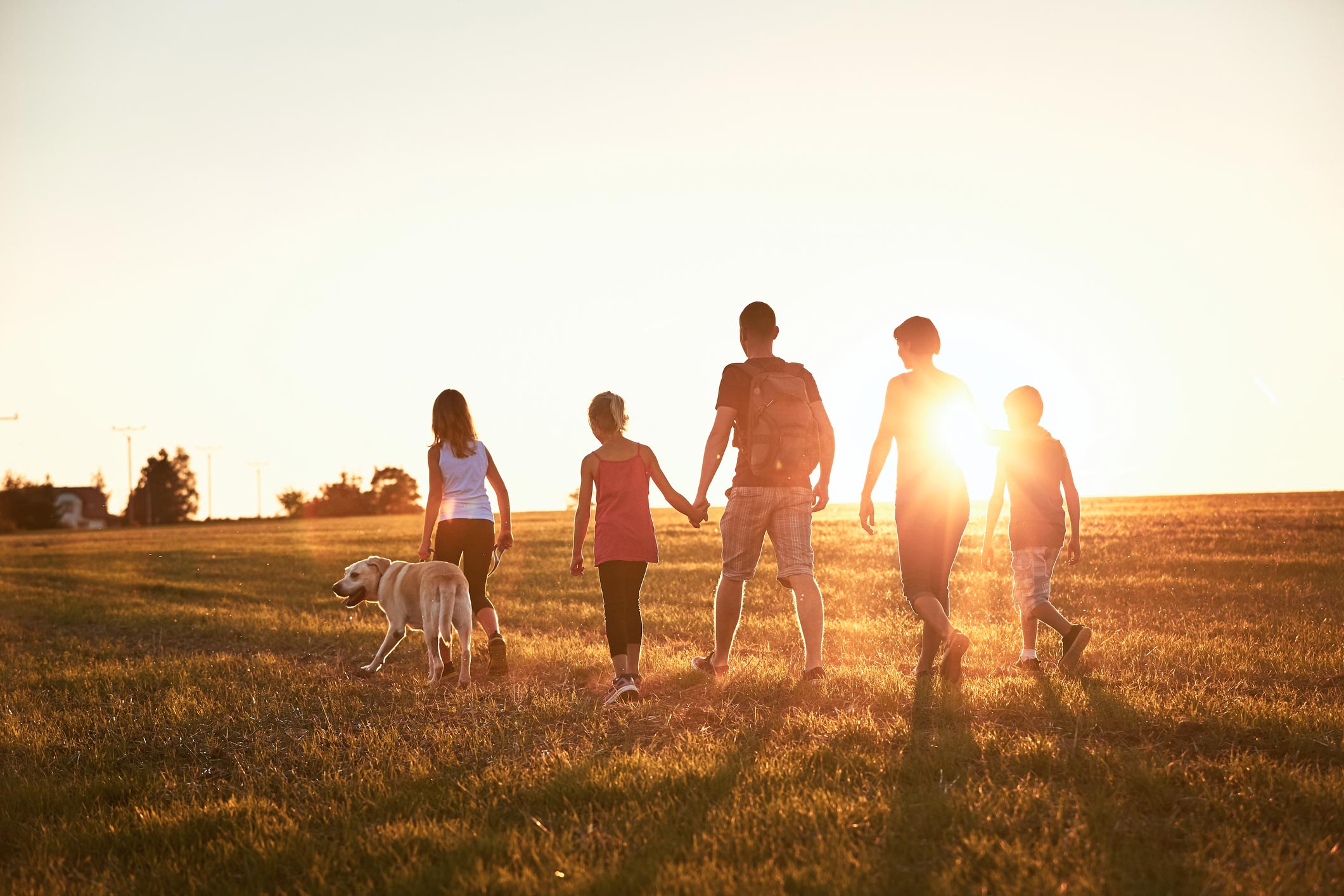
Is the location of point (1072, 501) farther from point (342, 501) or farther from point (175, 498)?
point (175, 498)

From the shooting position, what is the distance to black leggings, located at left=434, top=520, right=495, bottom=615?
8719 mm

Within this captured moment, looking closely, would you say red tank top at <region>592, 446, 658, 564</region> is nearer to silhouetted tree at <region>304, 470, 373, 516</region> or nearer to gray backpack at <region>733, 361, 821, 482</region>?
gray backpack at <region>733, 361, 821, 482</region>

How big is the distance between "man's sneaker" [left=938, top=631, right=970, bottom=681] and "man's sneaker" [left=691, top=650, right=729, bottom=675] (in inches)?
67.6

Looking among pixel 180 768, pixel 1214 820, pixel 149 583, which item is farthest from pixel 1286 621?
pixel 149 583

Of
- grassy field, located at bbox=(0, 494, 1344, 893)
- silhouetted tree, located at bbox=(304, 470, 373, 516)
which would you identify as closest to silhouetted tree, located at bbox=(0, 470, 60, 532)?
silhouetted tree, located at bbox=(304, 470, 373, 516)

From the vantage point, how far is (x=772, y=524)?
7.18 meters

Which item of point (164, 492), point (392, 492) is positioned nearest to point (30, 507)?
point (164, 492)

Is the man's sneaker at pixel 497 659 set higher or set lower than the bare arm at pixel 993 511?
lower

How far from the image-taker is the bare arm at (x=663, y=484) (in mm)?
7336

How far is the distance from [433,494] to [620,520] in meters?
2.31

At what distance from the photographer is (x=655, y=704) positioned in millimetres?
6977

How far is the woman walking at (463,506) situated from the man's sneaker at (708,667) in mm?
1963

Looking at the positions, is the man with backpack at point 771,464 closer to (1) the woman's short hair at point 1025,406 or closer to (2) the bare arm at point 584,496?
(2) the bare arm at point 584,496

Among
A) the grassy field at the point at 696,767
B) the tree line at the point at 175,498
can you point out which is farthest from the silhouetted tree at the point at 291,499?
the grassy field at the point at 696,767
